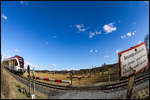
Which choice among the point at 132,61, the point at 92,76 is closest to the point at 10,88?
the point at 92,76

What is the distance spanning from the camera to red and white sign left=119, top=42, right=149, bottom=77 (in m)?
1.38

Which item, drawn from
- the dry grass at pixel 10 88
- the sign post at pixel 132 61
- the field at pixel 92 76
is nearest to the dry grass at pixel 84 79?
the field at pixel 92 76

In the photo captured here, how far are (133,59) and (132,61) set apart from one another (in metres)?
0.05

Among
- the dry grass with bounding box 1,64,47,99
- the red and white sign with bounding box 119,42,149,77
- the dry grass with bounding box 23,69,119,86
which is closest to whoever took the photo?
the red and white sign with bounding box 119,42,149,77

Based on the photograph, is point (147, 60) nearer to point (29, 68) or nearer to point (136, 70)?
point (136, 70)

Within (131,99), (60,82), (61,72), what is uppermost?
(61,72)

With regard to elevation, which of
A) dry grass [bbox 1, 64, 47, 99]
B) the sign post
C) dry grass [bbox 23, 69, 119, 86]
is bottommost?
dry grass [bbox 1, 64, 47, 99]

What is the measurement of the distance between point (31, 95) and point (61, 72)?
0.90 meters

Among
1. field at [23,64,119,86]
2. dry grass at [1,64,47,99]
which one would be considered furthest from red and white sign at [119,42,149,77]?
dry grass at [1,64,47,99]

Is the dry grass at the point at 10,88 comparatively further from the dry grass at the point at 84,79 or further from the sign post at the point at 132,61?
the sign post at the point at 132,61

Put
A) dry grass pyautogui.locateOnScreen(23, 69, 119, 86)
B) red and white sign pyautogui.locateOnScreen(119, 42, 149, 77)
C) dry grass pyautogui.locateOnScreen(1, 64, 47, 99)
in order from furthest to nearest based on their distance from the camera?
dry grass pyautogui.locateOnScreen(1, 64, 47, 99), dry grass pyautogui.locateOnScreen(23, 69, 119, 86), red and white sign pyautogui.locateOnScreen(119, 42, 149, 77)

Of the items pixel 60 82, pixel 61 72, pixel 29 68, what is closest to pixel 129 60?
pixel 60 82

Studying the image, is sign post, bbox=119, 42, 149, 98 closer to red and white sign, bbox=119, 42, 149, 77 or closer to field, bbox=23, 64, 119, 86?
red and white sign, bbox=119, 42, 149, 77

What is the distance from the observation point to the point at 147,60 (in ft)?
5.06
